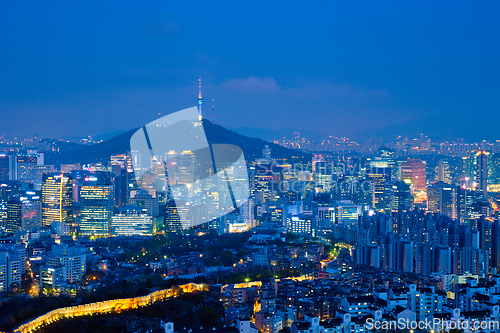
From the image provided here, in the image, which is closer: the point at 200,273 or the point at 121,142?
the point at 200,273

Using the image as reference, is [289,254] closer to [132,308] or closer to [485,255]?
[485,255]

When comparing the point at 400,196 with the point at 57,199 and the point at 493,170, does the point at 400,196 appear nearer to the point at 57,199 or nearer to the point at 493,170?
the point at 493,170

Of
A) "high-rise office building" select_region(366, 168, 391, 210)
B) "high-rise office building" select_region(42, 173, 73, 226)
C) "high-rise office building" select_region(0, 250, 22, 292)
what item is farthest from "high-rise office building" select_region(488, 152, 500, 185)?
"high-rise office building" select_region(0, 250, 22, 292)

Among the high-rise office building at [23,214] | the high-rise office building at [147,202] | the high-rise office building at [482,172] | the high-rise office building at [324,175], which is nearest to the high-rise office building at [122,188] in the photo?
the high-rise office building at [147,202]

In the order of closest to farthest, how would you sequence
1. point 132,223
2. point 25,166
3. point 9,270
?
point 9,270 < point 132,223 < point 25,166

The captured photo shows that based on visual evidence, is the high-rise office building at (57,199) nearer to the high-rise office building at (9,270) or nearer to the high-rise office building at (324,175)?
the high-rise office building at (9,270)

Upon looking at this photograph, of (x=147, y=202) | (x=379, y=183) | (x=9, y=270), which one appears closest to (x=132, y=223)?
(x=147, y=202)

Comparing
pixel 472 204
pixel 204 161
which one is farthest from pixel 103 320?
pixel 204 161
